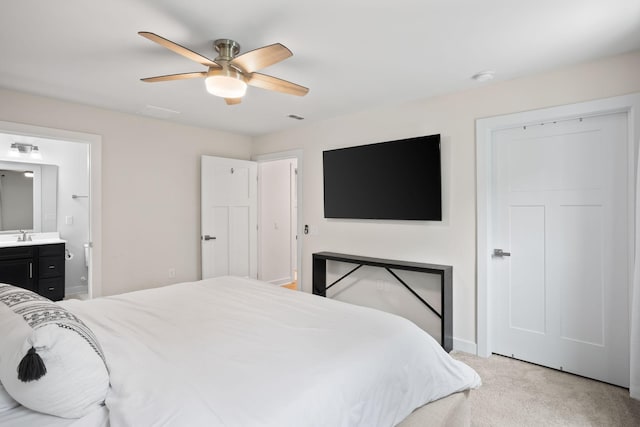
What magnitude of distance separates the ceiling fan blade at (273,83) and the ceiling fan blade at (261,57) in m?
0.09

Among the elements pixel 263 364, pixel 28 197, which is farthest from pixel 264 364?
pixel 28 197

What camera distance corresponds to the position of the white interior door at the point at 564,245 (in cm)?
245

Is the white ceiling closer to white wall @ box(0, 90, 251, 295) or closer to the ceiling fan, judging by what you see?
the ceiling fan

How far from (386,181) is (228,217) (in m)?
2.30

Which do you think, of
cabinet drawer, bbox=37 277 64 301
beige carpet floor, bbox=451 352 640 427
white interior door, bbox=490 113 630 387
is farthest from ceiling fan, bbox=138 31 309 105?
cabinet drawer, bbox=37 277 64 301

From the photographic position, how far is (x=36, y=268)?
4.19 meters

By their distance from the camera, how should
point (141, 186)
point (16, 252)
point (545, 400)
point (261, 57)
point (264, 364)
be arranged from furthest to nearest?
point (16, 252), point (141, 186), point (545, 400), point (261, 57), point (264, 364)

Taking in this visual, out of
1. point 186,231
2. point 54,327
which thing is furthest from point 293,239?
point 54,327

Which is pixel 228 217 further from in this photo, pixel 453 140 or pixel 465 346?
pixel 465 346

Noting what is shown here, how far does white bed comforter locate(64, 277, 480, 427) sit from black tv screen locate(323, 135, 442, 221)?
1.60m

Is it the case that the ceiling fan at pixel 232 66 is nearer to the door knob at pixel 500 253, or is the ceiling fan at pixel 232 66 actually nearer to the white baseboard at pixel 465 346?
the door knob at pixel 500 253

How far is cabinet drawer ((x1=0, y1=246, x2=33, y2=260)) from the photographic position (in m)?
3.92

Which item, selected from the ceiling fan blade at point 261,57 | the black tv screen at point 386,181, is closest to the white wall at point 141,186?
the black tv screen at point 386,181

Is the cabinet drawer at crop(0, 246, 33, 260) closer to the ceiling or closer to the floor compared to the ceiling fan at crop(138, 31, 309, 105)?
closer to the floor
